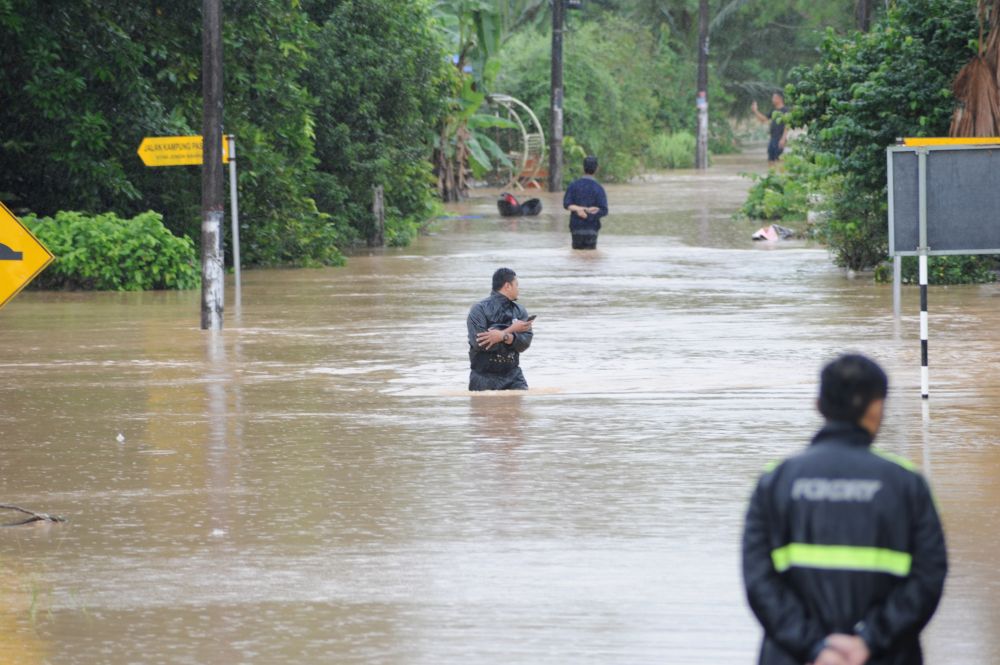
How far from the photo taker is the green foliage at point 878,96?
76.6 ft

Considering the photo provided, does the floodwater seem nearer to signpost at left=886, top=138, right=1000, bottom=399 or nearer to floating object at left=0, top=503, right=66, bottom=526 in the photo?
floating object at left=0, top=503, right=66, bottom=526

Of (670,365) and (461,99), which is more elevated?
(461,99)

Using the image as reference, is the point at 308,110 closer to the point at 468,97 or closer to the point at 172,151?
the point at 172,151

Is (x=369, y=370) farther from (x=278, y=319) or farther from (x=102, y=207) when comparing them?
(x=102, y=207)

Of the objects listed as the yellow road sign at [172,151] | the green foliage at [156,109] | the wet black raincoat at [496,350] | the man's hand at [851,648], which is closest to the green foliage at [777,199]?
the green foliage at [156,109]

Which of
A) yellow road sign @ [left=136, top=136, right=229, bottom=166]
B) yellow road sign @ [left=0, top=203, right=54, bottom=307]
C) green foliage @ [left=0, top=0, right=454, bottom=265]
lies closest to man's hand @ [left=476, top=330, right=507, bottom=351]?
yellow road sign @ [left=0, top=203, right=54, bottom=307]

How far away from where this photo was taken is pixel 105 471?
10938mm

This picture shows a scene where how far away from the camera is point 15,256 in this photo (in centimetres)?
995

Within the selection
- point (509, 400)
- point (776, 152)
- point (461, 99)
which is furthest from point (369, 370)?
point (776, 152)

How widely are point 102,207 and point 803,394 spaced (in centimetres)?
1490

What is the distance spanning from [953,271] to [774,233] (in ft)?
32.5

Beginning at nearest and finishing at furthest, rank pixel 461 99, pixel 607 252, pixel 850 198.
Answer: pixel 850 198, pixel 607 252, pixel 461 99

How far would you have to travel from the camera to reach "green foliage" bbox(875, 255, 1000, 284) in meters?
23.3

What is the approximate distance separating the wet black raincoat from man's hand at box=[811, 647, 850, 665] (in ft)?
30.0
